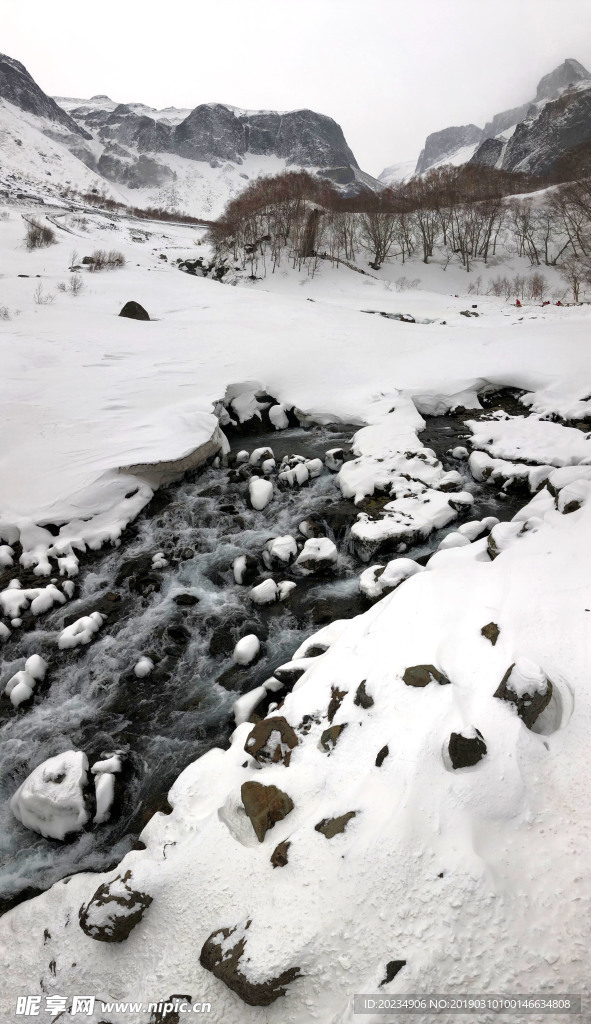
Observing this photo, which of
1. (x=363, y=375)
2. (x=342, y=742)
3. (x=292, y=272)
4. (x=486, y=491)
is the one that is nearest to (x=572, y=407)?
(x=486, y=491)

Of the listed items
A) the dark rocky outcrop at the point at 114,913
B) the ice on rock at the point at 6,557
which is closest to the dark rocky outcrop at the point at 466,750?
the dark rocky outcrop at the point at 114,913

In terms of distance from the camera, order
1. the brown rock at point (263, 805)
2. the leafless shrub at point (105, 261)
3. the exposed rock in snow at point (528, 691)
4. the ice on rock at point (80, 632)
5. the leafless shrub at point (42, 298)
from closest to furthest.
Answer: the exposed rock in snow at point (528, 691) < the brown rock at point (263, 805) < the ice on rock at point (80, 632) < the leafless shrub at point (42, 298) < the leafless shrub at point (105, 261)

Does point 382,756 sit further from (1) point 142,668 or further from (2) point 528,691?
(1) point 142,668

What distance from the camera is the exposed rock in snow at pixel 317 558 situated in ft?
20.6

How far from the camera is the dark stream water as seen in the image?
12.0 feet

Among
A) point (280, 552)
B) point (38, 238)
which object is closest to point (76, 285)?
point (38, 238)

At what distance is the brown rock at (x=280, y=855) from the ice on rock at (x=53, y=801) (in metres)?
1.86

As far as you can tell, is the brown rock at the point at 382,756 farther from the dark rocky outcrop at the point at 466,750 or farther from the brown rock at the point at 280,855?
the brown rock at the point at 280,855

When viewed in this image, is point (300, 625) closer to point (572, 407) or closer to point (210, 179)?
point (572, 407)

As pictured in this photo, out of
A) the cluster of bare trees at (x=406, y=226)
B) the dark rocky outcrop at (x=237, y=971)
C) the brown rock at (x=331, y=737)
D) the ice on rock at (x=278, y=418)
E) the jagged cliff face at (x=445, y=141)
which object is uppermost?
the jagged cliff face at (x=445, y=141)

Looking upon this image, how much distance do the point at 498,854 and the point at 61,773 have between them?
3.45m

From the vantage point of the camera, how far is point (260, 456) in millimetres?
9141

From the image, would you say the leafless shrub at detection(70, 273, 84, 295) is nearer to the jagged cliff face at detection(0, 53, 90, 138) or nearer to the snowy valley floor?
the snowy valley floor

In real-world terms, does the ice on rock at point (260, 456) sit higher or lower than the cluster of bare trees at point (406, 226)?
lower
